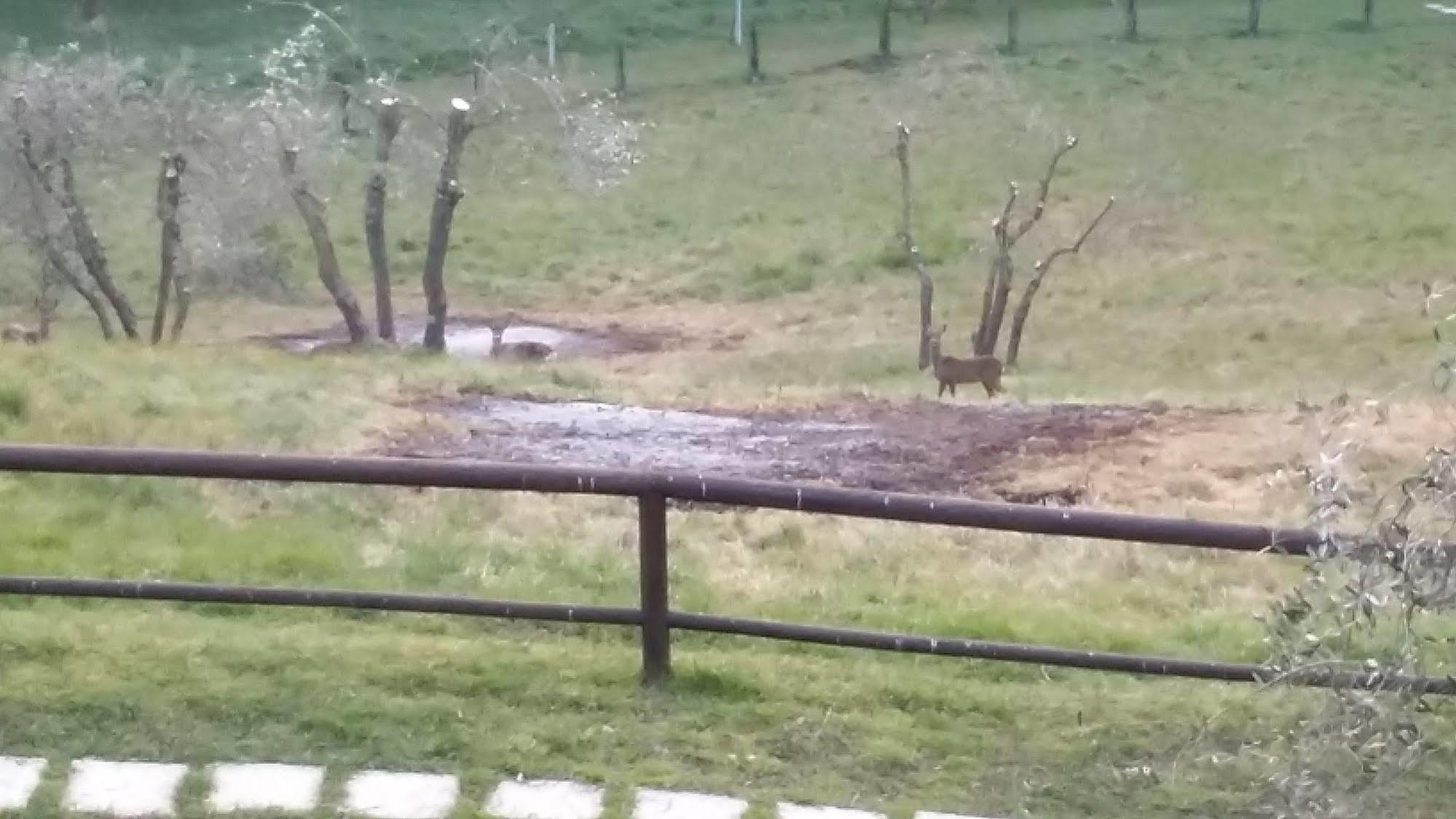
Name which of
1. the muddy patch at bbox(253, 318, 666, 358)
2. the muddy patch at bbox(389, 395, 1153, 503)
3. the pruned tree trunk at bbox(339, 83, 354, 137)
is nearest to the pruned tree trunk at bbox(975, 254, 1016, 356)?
the muddy patch at bbox(253, 318, 666, 358)

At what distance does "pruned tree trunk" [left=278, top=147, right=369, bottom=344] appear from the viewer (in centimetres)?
1358

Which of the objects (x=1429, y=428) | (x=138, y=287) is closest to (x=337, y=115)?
(x=138, y=287)

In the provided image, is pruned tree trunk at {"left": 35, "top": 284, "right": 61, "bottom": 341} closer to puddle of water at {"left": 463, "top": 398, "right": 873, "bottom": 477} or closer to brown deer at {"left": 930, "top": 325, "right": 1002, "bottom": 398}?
puddle of water at {"left": 463, "top": 398, "right": 873, "bottom": 477}

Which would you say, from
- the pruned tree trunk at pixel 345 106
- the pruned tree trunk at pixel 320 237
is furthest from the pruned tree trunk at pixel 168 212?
the pruned tree trunk at pixel 345 106

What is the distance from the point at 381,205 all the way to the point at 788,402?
5650 millimetres

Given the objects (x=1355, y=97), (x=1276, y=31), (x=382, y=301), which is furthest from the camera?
(x=1276, y=31)

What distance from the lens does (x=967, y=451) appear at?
28.6ft

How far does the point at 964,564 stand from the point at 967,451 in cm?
262

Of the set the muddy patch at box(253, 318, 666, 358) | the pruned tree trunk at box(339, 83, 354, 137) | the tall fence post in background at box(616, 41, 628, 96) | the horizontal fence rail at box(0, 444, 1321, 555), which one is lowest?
the muddy patch at box(253, 318, 666, 358)

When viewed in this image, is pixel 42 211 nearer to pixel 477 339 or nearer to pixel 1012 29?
pixel 477 339

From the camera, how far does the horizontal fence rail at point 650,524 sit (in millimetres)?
3576

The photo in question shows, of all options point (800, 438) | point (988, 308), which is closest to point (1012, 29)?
point (988, 308)

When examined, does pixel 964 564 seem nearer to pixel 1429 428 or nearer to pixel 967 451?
pixel 967 451

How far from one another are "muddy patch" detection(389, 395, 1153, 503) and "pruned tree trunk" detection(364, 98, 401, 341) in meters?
4.70
